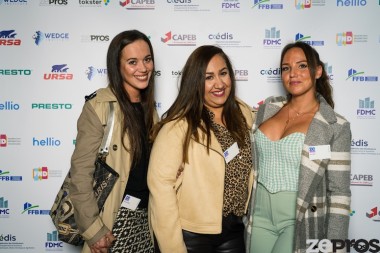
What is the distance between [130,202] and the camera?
174 centimetres

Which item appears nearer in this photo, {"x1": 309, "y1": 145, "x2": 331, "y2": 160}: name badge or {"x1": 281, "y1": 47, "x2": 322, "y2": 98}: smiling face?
{"x1": 309, "y1": 145, "x2": 331, "y2": 160}: name badge

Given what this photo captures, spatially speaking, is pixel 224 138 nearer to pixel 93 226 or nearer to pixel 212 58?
pixel 212 58

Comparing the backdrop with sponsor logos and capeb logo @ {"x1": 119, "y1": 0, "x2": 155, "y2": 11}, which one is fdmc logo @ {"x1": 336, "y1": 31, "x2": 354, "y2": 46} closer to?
the backdrop with sponsor logos

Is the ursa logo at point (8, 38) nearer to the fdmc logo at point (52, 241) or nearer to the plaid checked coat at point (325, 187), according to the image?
the fdmc logo at point (52, 241)

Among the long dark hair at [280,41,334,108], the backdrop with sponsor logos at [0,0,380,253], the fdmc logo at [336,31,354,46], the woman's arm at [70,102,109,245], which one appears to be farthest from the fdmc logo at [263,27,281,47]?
the woman's arm at [70,102,109,245]

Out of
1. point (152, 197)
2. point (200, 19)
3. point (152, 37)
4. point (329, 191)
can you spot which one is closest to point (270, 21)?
point (200, 19)

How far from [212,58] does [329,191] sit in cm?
92

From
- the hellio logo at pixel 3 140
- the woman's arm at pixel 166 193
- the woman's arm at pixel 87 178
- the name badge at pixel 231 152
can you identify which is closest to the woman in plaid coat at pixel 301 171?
the name badge at pixel 231 152

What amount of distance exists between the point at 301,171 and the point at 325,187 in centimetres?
16

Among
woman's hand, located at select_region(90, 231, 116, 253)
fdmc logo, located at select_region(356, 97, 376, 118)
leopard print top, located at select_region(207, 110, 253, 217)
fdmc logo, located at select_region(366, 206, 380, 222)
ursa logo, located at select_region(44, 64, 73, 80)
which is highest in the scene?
ursa logo, located at select_region(44, 64, 73, 80)

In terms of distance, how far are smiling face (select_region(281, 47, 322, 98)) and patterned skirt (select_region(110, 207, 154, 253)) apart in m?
1.08

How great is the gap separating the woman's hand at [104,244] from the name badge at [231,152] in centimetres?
72

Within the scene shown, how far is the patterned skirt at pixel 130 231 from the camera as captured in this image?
172 cm

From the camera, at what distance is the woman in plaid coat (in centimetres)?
162
